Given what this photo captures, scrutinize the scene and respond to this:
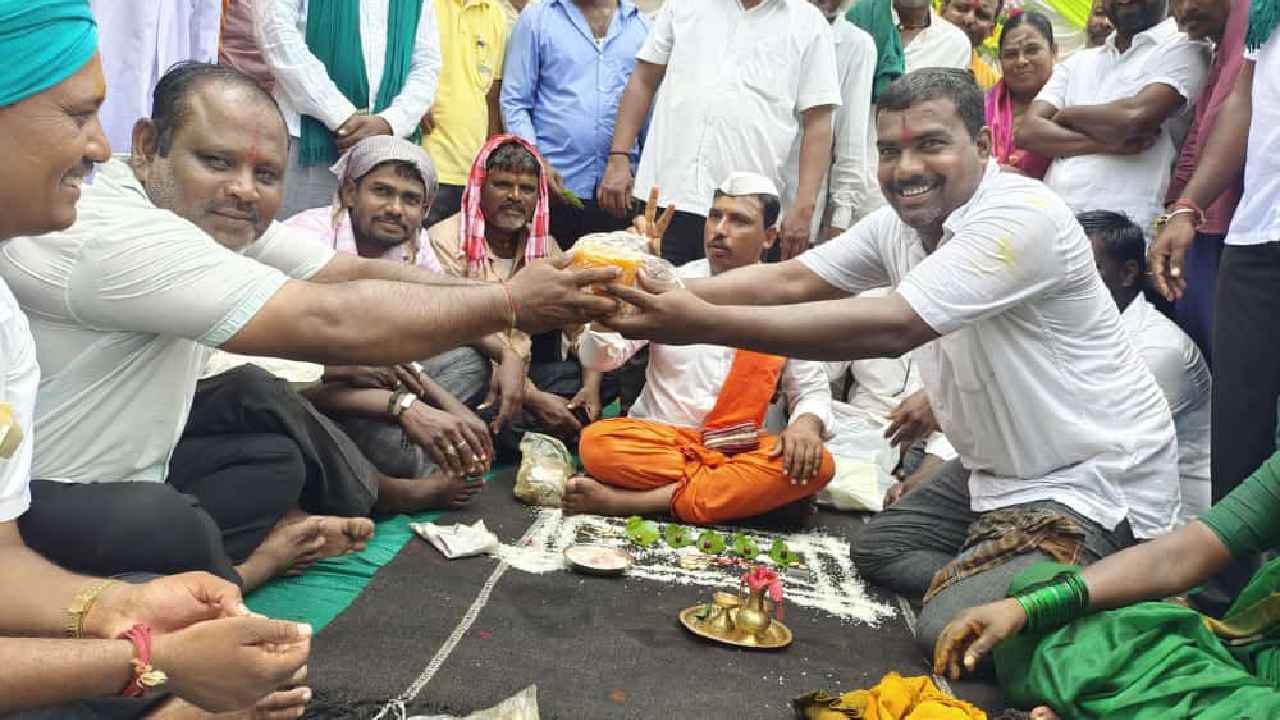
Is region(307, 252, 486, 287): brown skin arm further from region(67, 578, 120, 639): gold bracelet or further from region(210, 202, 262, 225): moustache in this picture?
region(67, 578, 120, 639): gold bracelet

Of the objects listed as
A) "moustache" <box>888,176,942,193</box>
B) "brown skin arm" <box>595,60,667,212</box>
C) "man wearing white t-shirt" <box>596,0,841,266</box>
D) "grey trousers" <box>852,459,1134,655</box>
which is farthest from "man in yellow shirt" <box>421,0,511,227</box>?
"grey trousers" <box>852,459,1134,655</box>

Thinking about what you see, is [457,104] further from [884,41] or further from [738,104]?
[884,41]

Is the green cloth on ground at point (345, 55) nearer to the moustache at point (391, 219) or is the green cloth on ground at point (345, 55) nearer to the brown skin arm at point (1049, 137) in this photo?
the moustache at point (391, 219)

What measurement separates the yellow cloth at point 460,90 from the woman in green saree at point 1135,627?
3976 millimetres

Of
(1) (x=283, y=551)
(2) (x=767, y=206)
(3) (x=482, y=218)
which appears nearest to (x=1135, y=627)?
(1) (x=283, y=551)

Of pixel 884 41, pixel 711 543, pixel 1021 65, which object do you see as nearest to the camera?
pixel 711 543

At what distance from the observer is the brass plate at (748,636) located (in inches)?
123

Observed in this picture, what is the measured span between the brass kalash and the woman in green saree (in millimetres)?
601

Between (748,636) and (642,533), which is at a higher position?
(748,636)

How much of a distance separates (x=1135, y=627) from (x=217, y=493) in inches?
103

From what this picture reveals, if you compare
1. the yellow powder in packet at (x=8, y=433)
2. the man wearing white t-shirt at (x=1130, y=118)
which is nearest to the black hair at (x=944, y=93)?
the man wearing white t-shirt at (x=1130, y=118)

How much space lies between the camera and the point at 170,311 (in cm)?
242

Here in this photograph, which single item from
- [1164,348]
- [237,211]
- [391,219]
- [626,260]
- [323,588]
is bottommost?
[323,588]

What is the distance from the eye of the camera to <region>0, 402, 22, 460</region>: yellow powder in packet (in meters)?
1.80
